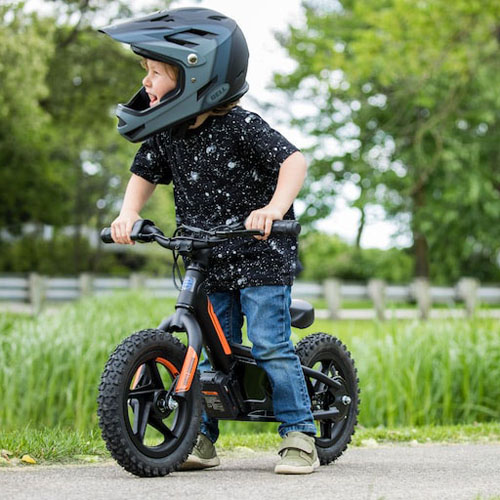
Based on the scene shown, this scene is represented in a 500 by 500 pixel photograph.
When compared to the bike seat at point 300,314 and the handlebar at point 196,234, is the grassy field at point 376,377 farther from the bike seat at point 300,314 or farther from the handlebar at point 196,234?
the handlebar at point 196,234

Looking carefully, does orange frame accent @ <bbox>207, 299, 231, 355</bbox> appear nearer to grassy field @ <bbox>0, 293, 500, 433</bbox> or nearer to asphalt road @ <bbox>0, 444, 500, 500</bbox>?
asphalt road @ <bbox>0, 444, 500, 500</bbox>

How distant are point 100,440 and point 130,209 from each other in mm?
1283

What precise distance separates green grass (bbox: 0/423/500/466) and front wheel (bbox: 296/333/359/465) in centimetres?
64

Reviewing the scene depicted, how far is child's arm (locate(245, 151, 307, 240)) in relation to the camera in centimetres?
346

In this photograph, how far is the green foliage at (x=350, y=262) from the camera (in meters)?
30.5

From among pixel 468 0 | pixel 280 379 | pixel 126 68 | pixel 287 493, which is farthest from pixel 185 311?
pixel 126 68

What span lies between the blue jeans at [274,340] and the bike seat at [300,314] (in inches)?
8.9

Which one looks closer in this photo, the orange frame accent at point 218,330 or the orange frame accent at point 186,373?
the orange frame accent at point 186,373

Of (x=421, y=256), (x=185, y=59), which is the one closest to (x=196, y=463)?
(x=185, y=59)

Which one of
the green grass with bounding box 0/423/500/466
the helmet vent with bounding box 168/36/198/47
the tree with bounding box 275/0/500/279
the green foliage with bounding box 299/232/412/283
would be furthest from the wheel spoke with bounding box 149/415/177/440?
the green foliage with bounding box 299/232/412/283

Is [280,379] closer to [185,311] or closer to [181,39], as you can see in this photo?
[185,311]

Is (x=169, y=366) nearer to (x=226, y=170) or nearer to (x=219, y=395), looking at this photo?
(x=219, y=395)

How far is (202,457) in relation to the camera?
3.94 meters

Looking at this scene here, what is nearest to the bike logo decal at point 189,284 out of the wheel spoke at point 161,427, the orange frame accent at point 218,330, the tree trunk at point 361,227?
the orange frame accent at point 218,330
